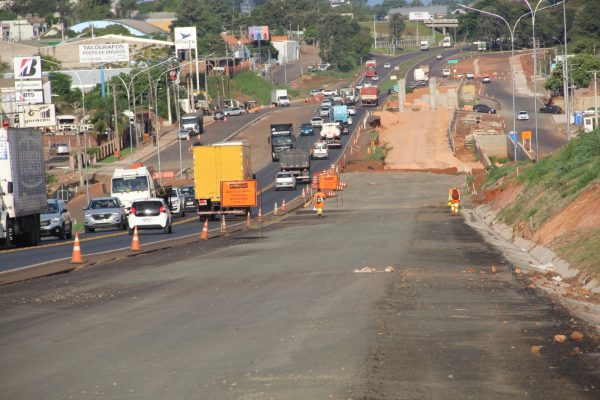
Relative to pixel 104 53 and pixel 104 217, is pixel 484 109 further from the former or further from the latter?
pixel 104 217

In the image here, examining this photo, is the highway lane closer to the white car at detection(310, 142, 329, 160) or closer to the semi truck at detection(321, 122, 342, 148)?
the white car at detection(310, 142, 329, 160)

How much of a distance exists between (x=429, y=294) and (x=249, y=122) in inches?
4380

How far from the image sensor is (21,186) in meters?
39.4

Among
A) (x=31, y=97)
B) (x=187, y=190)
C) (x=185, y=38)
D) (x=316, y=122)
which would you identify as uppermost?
(x=185, y=38)

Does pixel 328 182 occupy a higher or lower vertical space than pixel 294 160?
lower

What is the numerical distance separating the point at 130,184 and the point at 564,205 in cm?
2532

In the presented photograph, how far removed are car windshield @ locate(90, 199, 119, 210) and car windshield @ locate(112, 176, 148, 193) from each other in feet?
11.9

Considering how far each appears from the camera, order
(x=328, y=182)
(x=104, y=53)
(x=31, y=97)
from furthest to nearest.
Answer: (x=104, y=53)
(x=31, y=97)
(x=328, y=182)

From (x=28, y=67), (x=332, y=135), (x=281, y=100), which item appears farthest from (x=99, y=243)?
(x=281, y=100)

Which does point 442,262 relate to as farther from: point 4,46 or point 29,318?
point 4,46

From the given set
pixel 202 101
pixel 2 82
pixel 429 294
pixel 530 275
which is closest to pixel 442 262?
pixel 530 275

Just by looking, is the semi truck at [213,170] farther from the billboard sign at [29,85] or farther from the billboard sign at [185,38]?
the billboard sign at [185,38]

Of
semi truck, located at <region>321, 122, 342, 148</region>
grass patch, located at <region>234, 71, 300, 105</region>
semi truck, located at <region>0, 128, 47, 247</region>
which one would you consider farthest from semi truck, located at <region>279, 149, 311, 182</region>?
grass patch, located at <region>234, 71, 300, 105</region>

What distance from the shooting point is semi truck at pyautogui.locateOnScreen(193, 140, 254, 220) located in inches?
2185
